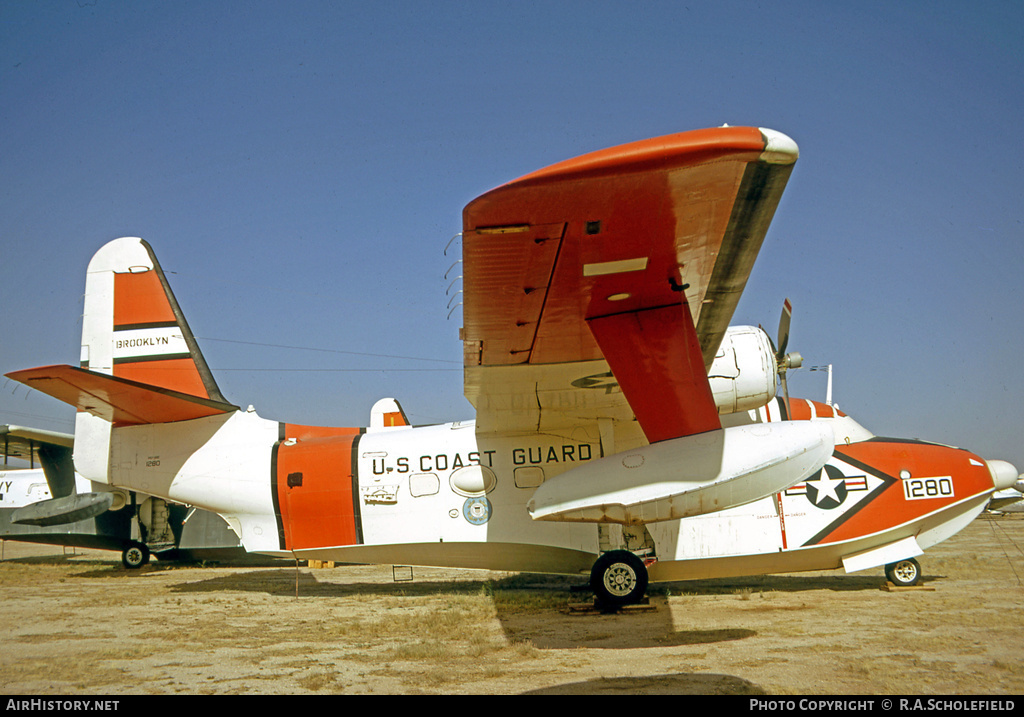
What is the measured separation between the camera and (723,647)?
635 centimetres

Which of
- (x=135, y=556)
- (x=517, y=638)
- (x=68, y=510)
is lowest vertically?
(x=135, y=556)

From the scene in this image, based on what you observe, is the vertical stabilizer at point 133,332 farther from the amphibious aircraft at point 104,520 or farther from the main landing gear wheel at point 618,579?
the amphibious aircraft at point 104,520

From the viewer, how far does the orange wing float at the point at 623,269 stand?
451 cm

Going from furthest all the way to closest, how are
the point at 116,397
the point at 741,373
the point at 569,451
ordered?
the point at 569,451 < the point at 116,397 < the point at 741,373

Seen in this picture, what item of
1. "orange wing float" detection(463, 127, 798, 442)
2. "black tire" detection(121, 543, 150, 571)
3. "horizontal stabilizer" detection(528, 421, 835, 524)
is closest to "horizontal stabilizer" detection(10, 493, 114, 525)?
"black tire" detection(121, 543, 150, 571)

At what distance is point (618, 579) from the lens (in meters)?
8.48

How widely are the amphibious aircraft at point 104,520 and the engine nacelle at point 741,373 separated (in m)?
A: 12.0

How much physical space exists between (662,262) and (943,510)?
6307 mm

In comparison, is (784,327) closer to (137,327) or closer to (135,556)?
(137,327)

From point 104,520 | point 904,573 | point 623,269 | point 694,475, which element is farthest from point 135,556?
point 904,573

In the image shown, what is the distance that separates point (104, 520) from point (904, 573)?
16540 mm
